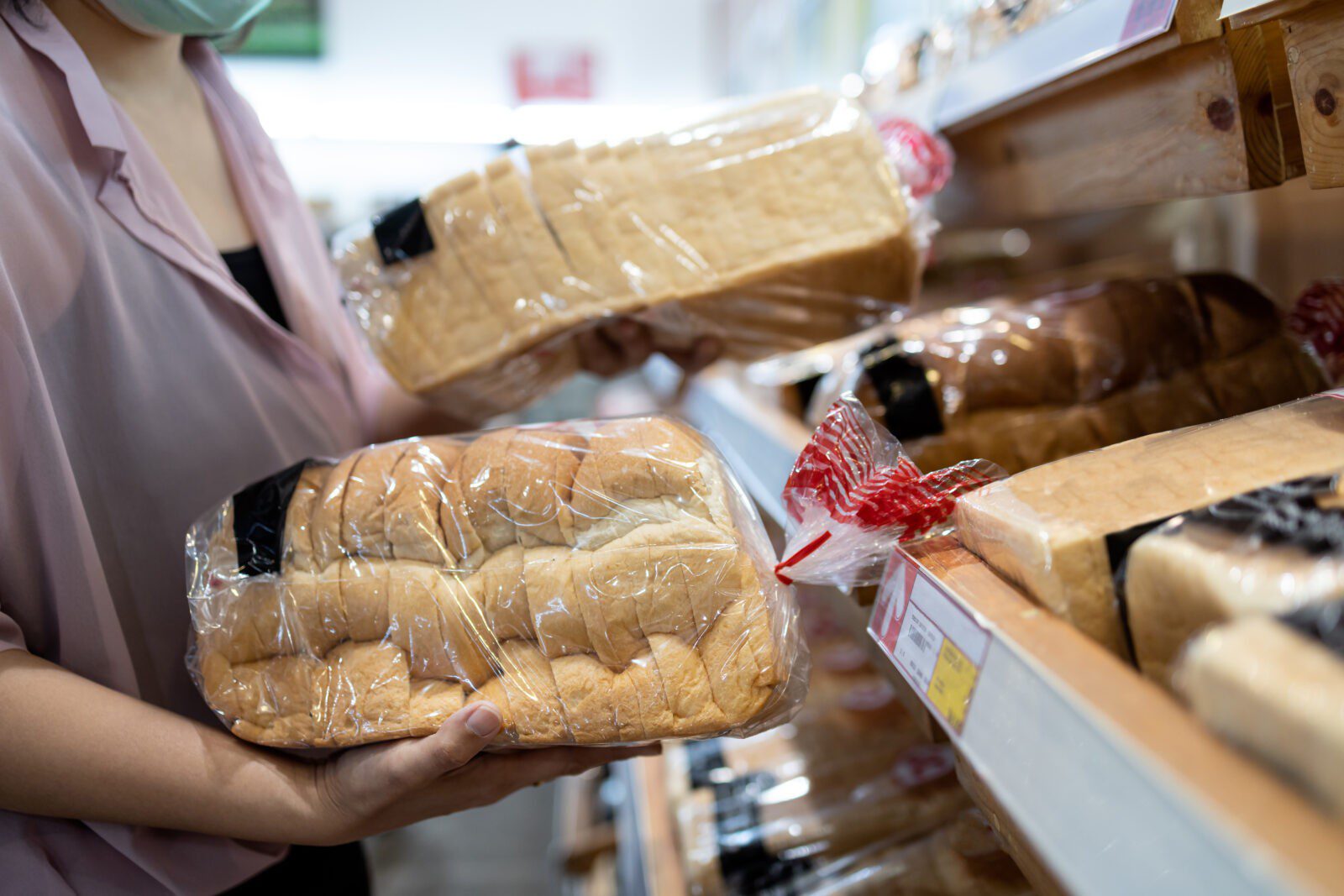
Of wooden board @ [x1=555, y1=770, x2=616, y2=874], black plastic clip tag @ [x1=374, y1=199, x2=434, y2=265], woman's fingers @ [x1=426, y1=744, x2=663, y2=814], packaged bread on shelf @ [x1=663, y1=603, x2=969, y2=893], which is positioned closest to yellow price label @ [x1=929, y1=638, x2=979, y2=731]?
woman's fingers @ [x1=426, y1=744, x2=663, y2=814]

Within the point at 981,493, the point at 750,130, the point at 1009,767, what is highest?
the point at 750,130

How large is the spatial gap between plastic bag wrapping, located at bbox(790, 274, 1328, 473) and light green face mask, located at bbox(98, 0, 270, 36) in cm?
95

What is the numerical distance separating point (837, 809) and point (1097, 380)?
0.75 m

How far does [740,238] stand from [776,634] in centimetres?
57

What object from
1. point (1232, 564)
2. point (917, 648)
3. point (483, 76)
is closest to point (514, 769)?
point (917, 648)

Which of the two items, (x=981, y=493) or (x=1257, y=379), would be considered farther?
(x=1257, y=379)

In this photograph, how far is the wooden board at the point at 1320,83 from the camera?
65 cm

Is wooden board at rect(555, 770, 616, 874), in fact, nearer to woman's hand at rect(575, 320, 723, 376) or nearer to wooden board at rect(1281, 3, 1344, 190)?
woman's hand at rect(575, 320, 723, 376)

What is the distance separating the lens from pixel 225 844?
0.91 meters

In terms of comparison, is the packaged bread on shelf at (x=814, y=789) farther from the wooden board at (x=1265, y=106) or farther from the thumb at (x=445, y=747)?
the wooden board at (x=1265, y=106)

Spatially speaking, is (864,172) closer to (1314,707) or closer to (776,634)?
(776,634)

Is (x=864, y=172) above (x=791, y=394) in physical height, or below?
above

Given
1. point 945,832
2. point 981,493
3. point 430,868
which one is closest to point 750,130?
point 981,493

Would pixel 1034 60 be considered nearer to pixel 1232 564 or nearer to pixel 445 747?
pixel 1232 564
